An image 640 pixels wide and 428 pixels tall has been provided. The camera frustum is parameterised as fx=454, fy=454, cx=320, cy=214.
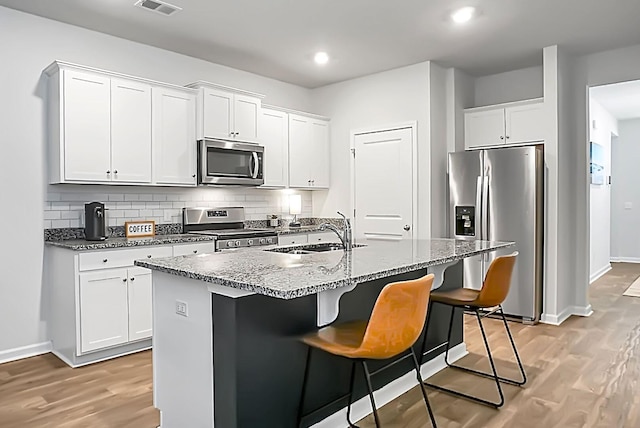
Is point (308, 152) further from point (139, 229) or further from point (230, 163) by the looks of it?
point (139, 229)

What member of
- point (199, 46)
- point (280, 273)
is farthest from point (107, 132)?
point (280, 273)

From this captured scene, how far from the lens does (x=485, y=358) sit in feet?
11.6

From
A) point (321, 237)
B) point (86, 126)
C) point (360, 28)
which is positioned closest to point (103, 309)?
point (86, 126)

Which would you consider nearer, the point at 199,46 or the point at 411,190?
the point at 199,46

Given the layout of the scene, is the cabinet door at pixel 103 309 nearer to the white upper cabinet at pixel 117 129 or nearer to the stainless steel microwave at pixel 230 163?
the white upper cabinet at pixel 117 129

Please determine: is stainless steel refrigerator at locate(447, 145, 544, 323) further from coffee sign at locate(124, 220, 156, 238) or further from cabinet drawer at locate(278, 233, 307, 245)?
coffee sign at locate(124, 220, 156, 238)

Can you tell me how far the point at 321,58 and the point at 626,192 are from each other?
23.3ft

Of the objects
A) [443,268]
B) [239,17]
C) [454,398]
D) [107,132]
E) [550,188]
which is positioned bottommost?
[454,398]

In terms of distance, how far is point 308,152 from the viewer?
5.63 m

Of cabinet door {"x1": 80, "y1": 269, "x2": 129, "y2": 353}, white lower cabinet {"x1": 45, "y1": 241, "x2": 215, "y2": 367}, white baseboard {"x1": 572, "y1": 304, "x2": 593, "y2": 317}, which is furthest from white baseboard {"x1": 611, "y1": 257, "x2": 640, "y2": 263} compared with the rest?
cabinet door {"x1": 80, "y1": 269, "x2": 129, "y2": 353}

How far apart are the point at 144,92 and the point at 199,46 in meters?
0.77

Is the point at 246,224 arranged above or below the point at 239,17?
below

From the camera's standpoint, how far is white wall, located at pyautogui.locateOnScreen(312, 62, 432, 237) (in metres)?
4.97

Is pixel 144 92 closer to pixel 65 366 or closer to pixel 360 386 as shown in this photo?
pixel 65 366
